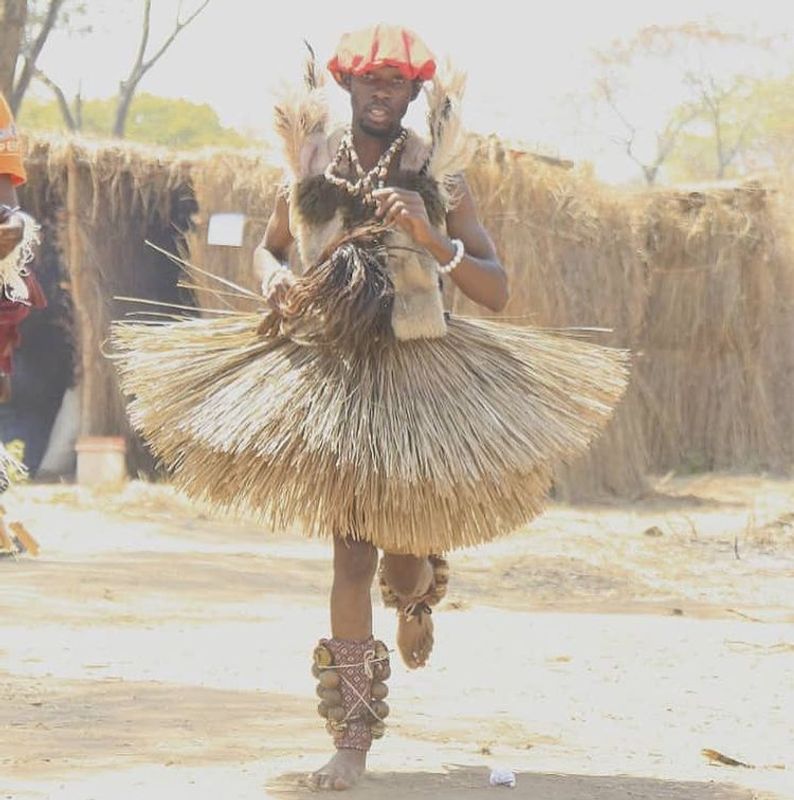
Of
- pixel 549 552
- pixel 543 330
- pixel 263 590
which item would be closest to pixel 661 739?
pixel 543 330

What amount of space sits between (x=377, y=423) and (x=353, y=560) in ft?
1.12

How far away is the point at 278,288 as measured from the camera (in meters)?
Answer: 3.91

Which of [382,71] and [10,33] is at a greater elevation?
[10,33]

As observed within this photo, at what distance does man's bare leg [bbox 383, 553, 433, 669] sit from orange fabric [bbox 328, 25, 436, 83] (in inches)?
47.8

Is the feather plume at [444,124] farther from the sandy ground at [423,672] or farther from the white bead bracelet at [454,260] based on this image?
the sandy ground at [423,672]

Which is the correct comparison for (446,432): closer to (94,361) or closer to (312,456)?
(312,456)

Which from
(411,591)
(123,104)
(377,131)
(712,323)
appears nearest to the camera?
(377,131)

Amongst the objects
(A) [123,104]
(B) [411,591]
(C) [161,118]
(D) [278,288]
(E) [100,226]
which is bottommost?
(B) [411,591]

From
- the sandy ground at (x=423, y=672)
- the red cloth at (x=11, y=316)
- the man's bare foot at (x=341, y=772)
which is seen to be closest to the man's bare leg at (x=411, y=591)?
the sandy ground at (x=423, y=672)

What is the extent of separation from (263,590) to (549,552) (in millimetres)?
2670

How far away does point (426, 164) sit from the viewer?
398 centimetres

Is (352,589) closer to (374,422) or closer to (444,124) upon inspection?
(374,422)

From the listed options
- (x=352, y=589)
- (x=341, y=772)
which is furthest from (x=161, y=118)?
(x=341, y=772)

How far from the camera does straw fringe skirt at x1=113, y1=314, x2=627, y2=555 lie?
142 inches
